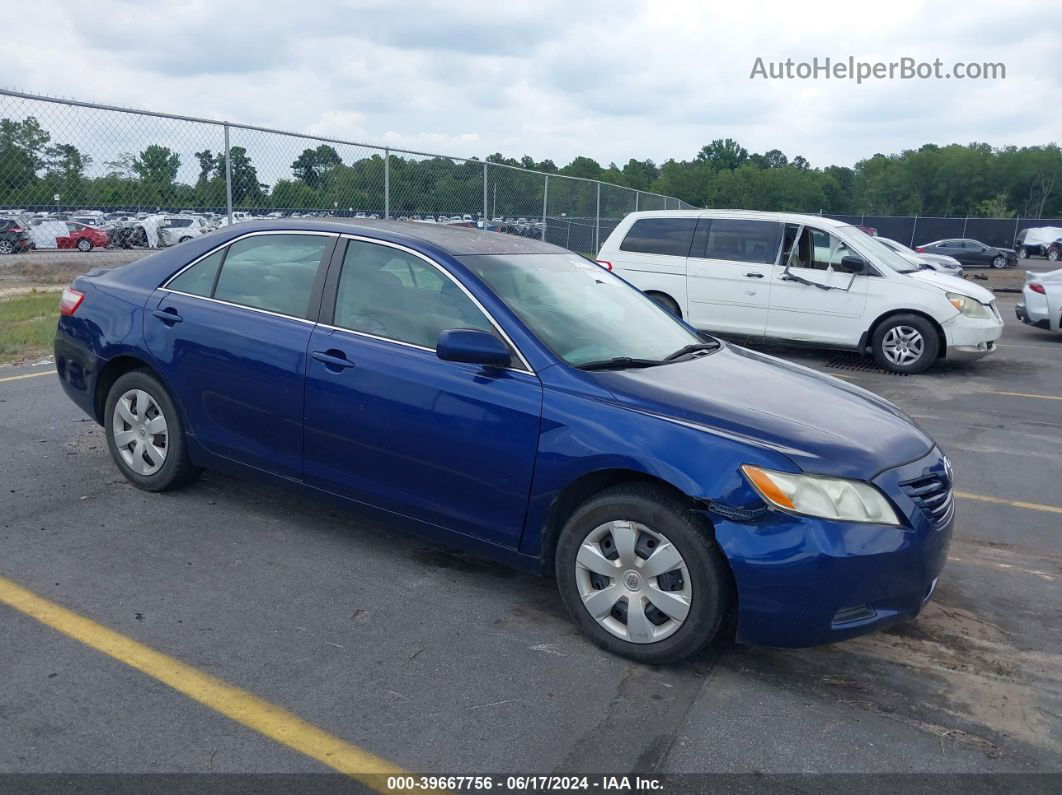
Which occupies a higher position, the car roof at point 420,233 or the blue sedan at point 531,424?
the car roof at point 420,233

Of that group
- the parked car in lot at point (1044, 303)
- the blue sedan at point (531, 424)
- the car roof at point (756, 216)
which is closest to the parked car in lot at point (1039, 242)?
the parked car in lot at point (1044, 303)

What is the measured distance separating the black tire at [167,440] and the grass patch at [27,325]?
461 cm

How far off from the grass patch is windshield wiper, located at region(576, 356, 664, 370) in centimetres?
718

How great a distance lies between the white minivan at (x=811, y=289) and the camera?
34.4ft

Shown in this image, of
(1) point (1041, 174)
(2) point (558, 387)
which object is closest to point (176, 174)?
(2) point (558, 387)

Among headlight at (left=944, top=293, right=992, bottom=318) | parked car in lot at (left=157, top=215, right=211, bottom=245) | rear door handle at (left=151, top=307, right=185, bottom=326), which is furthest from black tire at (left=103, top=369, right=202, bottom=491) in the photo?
headlight at (left=944, top=293, right=992, bottom=318)

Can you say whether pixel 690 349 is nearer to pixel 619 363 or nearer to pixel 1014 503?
pixel 619 363

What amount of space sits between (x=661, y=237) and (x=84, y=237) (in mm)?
7082

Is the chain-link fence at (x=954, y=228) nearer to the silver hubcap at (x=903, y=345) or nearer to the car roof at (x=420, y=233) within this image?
the silver hubcap at (x=903, y=345)

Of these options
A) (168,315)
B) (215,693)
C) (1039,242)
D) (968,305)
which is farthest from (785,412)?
(1039,242)

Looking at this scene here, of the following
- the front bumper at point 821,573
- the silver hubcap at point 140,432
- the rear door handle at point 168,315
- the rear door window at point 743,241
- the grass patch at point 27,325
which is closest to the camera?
the front bumper at point 821,573

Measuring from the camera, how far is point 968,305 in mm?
10523

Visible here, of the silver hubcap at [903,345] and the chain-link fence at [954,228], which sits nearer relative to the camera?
the silver hubcap at [903,345]

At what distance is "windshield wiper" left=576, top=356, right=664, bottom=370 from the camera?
3.86 meters
